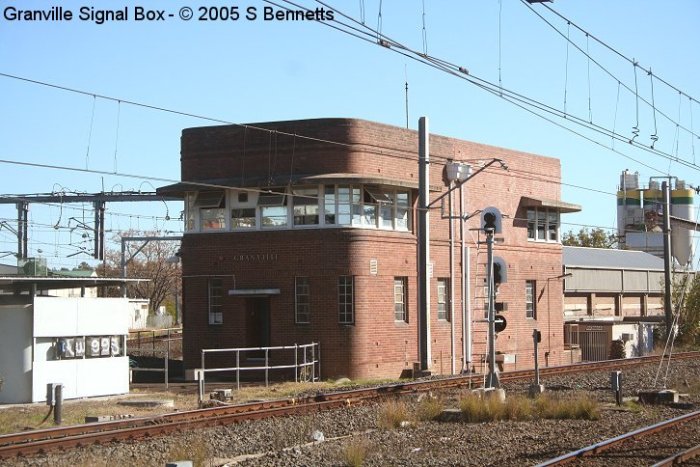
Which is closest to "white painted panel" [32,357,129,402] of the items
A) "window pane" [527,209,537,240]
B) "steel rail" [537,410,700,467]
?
"steel rail" [537,410,700,467]

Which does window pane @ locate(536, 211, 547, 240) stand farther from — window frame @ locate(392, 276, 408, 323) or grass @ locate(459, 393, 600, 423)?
grass @ locate(459, 393, 600, 423)

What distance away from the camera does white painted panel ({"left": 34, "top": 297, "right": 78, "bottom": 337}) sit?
77.9 feet

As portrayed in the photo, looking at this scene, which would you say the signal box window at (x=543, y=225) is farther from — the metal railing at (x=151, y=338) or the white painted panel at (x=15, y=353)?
the white painted panel at (x=15, y=353)

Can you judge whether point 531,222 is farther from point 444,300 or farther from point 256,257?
point 256,257

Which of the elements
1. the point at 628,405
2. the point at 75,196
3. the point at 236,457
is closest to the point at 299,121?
the point at 628,405

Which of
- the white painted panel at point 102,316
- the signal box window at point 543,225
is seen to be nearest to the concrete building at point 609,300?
the signal box window at point 543,225

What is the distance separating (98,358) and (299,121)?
971 cm

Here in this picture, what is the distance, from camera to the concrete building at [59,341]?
23453mm

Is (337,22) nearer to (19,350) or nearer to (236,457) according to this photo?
(236,457)

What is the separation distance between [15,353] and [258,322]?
10084 millimetres

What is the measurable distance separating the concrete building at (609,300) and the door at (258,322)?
17313 mm

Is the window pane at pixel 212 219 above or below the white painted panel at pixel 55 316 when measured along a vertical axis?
above

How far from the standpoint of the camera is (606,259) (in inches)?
2501

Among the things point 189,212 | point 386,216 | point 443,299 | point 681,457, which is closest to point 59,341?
point 189,212
